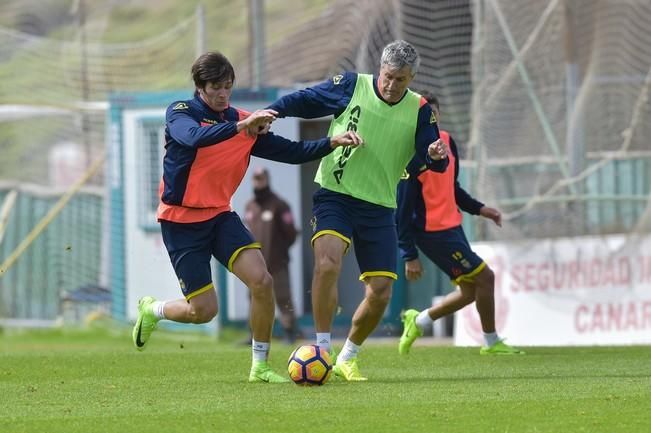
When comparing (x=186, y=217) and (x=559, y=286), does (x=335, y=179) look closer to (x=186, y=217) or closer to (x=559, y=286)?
(x=186, y=217)

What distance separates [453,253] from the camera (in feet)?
46.3

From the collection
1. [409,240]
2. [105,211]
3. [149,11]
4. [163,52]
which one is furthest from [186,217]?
[149,11]

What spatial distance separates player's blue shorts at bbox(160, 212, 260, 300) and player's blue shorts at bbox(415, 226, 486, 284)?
3.18 metres

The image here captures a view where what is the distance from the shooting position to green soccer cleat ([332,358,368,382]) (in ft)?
38.0

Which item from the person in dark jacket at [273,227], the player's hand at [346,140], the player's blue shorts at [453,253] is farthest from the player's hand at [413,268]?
the person in dark jacket at [273,227]

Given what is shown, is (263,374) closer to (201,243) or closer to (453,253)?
(201,243)

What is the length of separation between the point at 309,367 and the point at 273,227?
11.0 m

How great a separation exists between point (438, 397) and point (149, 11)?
56.4 meters

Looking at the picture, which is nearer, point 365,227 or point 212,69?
point 212,69

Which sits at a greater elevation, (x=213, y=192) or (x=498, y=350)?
(x=213, y=192)

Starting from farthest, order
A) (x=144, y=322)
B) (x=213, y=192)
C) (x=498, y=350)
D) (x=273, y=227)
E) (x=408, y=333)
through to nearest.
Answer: (x=273, y=227) → (x=408, y=333) → (x=498, y=350) → (x=144, y=322) → (x=213, y=192)

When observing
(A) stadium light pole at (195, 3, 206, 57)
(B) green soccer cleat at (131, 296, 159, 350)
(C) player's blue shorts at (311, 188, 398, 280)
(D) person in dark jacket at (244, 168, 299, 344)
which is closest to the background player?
(C) player's blue shorts at (311, 188, 398, 280)

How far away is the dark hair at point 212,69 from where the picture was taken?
1092 cm

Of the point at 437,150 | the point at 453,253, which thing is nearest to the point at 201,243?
the point at 437,150
